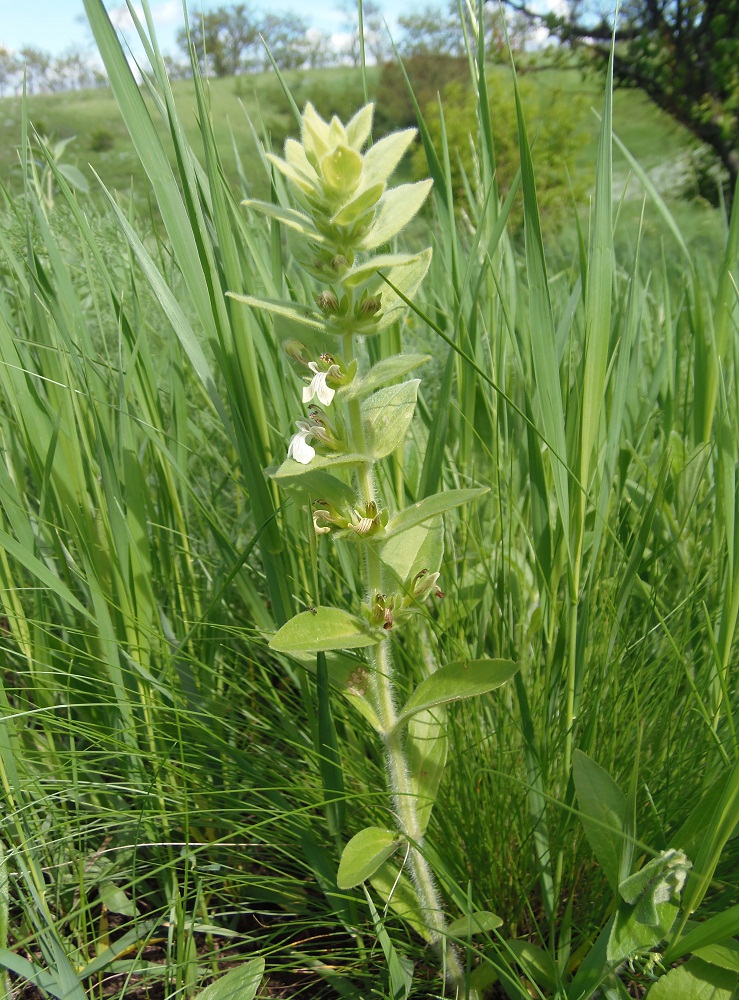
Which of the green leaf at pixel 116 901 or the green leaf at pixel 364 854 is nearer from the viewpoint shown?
the green leaf at pixel 364 854

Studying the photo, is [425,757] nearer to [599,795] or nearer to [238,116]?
[599,795]

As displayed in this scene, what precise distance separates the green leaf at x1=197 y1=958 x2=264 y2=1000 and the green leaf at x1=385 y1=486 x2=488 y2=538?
15.3 inches

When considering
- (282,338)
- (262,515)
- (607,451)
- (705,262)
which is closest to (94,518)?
(262,515)

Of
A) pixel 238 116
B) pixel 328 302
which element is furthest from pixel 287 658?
pixel 238 116

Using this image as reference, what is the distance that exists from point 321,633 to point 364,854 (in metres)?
0.19

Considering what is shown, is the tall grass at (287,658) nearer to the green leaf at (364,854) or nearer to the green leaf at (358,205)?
the green leaf at (364,854)

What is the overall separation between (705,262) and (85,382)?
5.99 feet

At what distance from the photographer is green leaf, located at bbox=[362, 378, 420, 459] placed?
69 centimetres

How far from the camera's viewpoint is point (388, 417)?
70cm

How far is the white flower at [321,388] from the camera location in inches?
24.4

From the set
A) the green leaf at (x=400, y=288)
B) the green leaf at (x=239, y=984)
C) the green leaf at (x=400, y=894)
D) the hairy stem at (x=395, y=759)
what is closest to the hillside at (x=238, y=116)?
the green leaf at (x=400, y=288)

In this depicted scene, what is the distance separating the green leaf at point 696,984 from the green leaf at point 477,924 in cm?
13

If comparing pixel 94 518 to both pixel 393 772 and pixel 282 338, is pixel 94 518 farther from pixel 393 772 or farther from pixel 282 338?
pixel 393 772

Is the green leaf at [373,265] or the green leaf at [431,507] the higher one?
the green leaf at [373,265]
